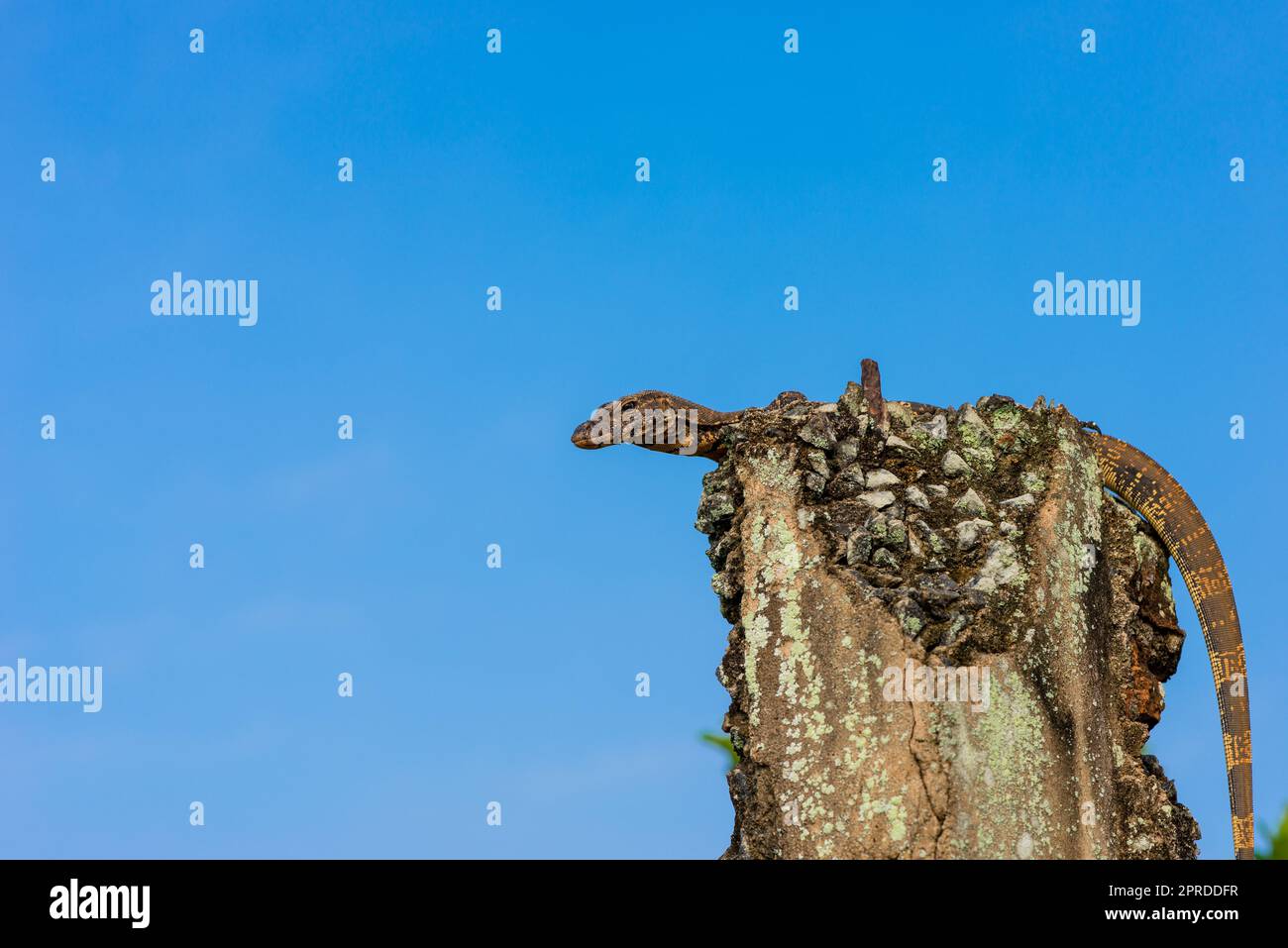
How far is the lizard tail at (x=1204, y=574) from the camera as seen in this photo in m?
10.9

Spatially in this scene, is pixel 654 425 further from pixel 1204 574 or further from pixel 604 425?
pixel 1204 574

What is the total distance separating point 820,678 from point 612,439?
3203 mm

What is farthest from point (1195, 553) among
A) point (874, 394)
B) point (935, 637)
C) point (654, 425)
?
point (654, 425)

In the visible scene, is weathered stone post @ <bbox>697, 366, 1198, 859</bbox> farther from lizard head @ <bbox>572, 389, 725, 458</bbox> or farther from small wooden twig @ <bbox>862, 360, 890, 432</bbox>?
lizard head @ <bbox>572, 389, 725, 458</bbox>

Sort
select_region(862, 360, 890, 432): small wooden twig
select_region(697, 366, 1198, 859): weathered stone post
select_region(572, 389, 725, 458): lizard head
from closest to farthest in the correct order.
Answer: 1. select_region(697, 366, 1198, 859): weathered stone post
2. select_region(862, 360, 890, 432): small wooden twig
3. select_region(572, 389, 725, 458): lizard head

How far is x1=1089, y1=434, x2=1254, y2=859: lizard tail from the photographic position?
10.9 m

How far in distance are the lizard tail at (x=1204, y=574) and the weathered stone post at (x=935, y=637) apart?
19.2 inches

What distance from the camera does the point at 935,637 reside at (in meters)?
8.98

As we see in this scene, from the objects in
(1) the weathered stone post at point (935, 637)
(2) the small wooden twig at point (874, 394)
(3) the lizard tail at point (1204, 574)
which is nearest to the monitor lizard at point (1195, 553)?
(3) the lizard tail at point (1204, 574)

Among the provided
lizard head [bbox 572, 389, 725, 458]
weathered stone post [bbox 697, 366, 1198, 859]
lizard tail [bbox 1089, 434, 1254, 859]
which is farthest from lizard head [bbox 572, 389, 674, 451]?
lizard tail [bbox 1089, 434, 1254, 859]

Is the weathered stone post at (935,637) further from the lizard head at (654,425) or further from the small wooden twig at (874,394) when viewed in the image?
the lizard head at (654,425)

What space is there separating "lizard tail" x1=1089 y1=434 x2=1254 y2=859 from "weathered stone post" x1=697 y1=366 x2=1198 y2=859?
1.60 feet
